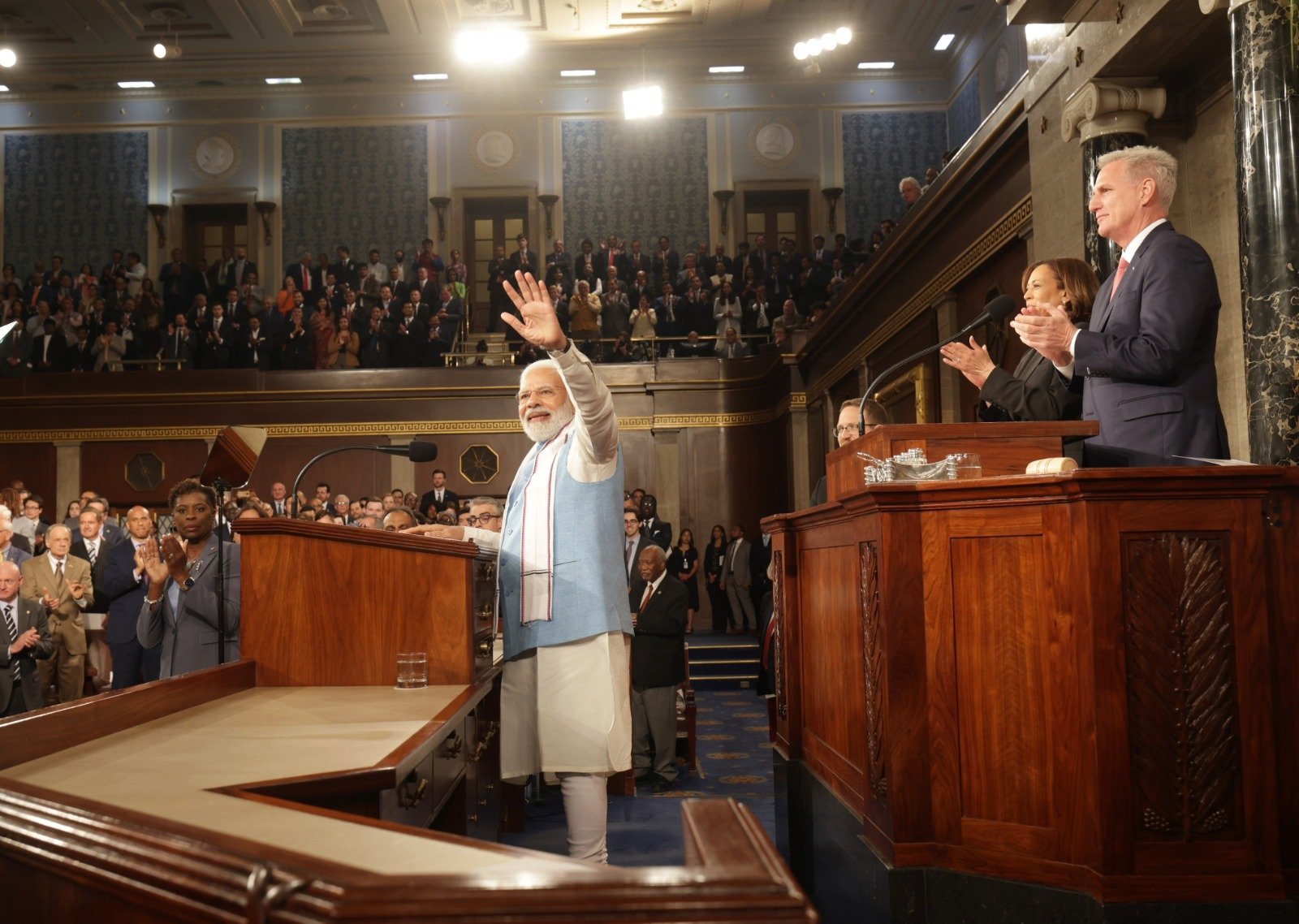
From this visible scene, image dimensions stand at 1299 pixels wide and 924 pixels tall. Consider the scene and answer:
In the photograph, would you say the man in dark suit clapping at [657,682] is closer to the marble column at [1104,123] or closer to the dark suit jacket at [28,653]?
the marble column at [1104,123]

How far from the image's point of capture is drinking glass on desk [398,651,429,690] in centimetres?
299

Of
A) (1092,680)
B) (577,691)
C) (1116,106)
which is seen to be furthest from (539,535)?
(1116,106)

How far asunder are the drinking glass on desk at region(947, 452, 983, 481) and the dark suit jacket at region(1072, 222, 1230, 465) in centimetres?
34

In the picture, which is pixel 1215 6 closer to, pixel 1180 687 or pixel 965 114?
pixel 1180 687

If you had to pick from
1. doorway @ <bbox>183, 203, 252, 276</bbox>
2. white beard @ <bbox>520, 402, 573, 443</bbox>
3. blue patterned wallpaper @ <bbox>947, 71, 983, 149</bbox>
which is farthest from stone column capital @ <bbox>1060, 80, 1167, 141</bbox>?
doorway @ <bbox>183, 203, 252, 276</bbox>

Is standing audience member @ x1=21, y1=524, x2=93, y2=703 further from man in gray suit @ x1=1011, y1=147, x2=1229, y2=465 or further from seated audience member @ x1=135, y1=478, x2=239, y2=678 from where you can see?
man in gray suit @ x1=1011, y1=147, x2=1229, y2=465

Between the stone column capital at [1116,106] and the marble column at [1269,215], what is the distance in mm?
1286

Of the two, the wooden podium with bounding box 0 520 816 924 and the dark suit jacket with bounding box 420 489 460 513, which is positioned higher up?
the dark suit jacket with bounding box 420 489 460 513

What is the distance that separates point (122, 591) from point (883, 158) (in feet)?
51.5

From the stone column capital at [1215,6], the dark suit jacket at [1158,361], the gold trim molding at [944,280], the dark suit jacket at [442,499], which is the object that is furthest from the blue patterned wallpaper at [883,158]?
the dark suit jacket at [1158,361]

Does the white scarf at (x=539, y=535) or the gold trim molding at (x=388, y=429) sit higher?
the gold trim molding at (x=388, y=429)

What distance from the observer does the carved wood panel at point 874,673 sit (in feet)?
8.64

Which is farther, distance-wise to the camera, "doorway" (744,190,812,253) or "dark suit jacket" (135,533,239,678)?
"doorway" (744,190,812,253)

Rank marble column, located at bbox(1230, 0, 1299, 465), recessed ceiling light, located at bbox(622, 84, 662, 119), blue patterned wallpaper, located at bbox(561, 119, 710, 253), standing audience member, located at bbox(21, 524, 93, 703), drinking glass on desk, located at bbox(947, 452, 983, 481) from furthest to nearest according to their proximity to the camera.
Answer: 1. blue patterned wallpaper, located at bbox(561, 119, 710, 253)
2. recessed ceiling light, located at bbox(622, 84, 662, 119)
3. standing audience member, located at bbox(21, 524, 93, 703)
4. marble column, located at bbox(1230, 0, 1299, 465)
5. drinking glass on desk, located at bbox(947, 452, 983, 481)
